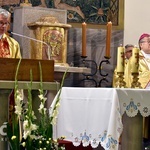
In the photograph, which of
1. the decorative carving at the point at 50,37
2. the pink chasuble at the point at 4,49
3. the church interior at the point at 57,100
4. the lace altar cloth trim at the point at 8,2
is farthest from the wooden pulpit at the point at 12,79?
the lace altar cloth trim at the point at 8,2

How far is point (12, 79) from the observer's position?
149 inches

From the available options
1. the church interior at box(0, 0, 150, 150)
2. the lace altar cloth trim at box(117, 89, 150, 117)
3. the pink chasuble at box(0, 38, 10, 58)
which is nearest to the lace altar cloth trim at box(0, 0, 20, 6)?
the church interior at box(0, 0, 150, 150)

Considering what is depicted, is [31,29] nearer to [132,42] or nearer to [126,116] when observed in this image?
[132,42]

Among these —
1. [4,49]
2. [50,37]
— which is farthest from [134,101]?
[50,37]

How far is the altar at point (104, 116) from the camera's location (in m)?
4.47

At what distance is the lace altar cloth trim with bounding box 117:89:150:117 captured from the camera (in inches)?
181

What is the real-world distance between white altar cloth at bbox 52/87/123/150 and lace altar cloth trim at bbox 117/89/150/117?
109 millimetres

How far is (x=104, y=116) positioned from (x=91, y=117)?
138 mm

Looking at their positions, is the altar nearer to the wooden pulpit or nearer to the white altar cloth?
the white altar cloth

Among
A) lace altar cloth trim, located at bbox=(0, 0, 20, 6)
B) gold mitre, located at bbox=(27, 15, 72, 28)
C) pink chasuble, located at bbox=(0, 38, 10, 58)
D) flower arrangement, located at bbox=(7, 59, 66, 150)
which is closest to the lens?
flower arrangement, located at bbox=(7, 59, 66, 150)

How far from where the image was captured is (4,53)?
19.9 feet

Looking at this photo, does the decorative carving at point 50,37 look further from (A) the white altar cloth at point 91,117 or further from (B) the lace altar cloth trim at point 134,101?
(B) the lace altar cloth trim at point 134,101

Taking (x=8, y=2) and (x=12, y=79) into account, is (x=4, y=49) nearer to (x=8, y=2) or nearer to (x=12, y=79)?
(x=12, y=79)

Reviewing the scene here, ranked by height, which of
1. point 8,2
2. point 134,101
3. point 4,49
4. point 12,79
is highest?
point 8,2
